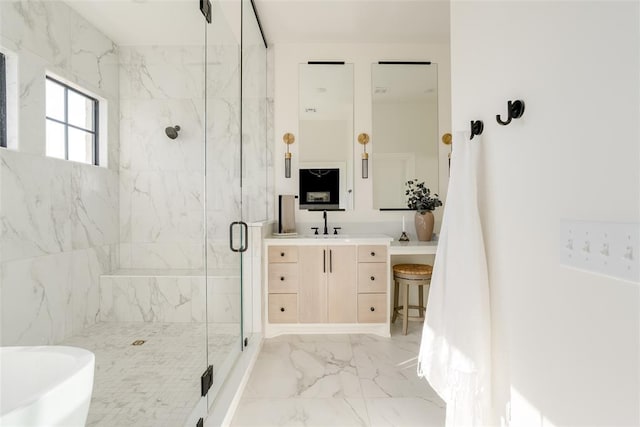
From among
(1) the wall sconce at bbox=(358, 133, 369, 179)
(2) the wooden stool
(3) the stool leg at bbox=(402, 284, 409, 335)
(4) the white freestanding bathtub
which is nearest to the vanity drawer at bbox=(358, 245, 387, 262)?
(2) the wooden stool

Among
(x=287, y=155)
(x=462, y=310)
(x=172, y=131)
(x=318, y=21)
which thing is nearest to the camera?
(x=462, y=310)


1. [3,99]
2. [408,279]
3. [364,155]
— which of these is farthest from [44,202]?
[364,155]

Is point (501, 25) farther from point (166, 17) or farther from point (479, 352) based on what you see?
point (166, 17)

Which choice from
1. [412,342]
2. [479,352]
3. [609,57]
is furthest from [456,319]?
[412,342]

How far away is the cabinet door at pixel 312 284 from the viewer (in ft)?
8.86

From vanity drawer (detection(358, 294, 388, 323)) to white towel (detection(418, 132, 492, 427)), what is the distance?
1381 millimetres

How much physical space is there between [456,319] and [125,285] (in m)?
1.21

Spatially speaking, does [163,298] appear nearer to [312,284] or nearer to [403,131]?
[312,284]

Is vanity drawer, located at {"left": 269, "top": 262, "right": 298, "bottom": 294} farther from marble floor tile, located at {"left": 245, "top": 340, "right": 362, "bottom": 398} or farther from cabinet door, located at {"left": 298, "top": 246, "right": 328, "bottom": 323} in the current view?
marble floor tile, located at {"left": 245, "top": 340, "right": 362, "bottom": 398}

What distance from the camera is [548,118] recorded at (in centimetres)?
89

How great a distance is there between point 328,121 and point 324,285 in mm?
1699

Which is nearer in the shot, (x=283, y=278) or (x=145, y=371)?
(x=145, y=371)

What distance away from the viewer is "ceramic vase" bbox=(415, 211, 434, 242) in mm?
3020

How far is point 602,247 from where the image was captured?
2.34 feet
